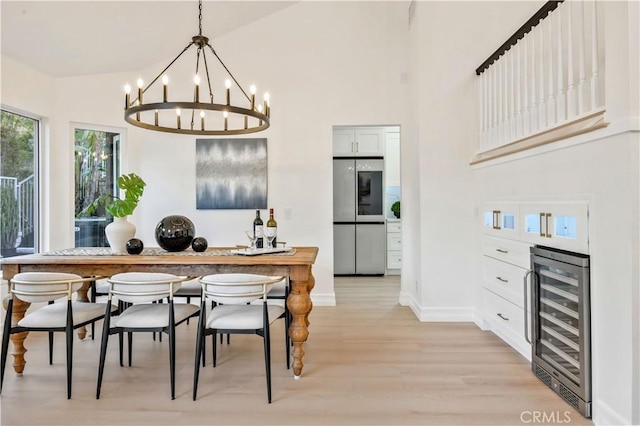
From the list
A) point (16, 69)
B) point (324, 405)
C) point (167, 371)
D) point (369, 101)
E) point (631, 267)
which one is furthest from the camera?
point (369, 101)

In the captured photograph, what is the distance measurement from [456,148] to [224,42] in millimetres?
3049

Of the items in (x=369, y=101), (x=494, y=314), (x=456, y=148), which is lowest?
(x=494, y=314)

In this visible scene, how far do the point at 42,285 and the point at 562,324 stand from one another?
3274 mm

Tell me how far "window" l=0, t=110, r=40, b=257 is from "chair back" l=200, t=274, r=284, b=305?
2.76m

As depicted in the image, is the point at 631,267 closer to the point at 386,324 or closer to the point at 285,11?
the point at 386,324

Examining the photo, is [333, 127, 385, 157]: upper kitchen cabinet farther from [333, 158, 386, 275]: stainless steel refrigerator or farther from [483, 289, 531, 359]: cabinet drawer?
[483, 289, 531, 359]: cabinet drawer

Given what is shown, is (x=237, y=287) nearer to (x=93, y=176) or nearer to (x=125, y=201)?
(x=125, y=201)

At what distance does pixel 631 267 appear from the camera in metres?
1.93

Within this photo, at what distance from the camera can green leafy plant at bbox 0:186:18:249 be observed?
391cm

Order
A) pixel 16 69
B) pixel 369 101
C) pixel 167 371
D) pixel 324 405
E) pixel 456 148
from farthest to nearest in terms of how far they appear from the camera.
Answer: pixel 369 101 → pixel 456 148 → pixel 16 69 → pixel 167 371 → pixel 324 405

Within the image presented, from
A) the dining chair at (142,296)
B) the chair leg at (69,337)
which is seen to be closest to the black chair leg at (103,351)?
the dining chair at (142,296)

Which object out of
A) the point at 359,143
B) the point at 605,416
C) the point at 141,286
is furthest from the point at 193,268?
the point at 359,143

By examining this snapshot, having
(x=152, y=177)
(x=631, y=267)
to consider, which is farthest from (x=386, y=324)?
(x=152, y=177)

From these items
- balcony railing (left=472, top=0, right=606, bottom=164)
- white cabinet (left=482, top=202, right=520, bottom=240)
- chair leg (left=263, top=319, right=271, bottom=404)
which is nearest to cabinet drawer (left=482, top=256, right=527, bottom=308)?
white cabinet (left=482, top=202, right=520, bottom=240)
